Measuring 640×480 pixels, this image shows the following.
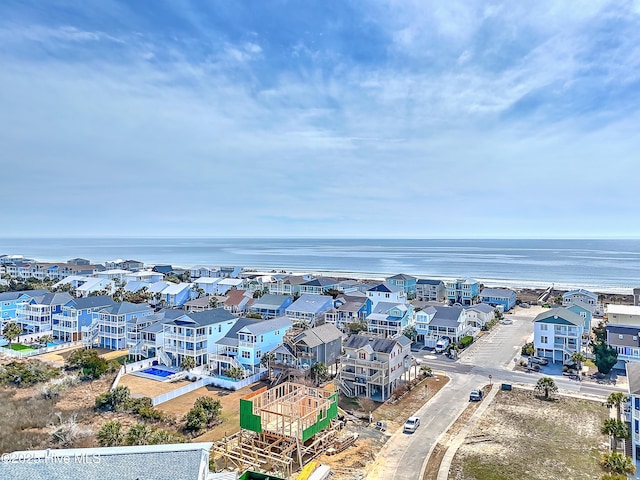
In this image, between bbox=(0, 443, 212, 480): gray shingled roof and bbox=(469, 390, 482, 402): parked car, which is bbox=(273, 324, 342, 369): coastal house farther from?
bbox=(0, 443, 212, 480): gray shingled roof

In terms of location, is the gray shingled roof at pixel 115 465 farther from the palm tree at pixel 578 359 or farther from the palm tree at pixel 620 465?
the palm tree at pixel 578 359

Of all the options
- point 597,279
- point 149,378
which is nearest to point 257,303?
point 149,378

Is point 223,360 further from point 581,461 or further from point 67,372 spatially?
point 581,461

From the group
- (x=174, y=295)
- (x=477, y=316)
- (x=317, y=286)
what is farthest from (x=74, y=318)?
(x=477, y=316)

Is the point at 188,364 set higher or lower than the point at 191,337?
lower

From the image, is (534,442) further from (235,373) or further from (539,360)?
(235,373)

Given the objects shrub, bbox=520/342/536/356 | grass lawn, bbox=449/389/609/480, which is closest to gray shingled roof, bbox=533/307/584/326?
shrub, bbox=520/342/536/356

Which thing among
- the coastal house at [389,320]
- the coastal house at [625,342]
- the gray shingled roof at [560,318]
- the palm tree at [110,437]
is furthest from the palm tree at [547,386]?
the palm tree at [110,437]
